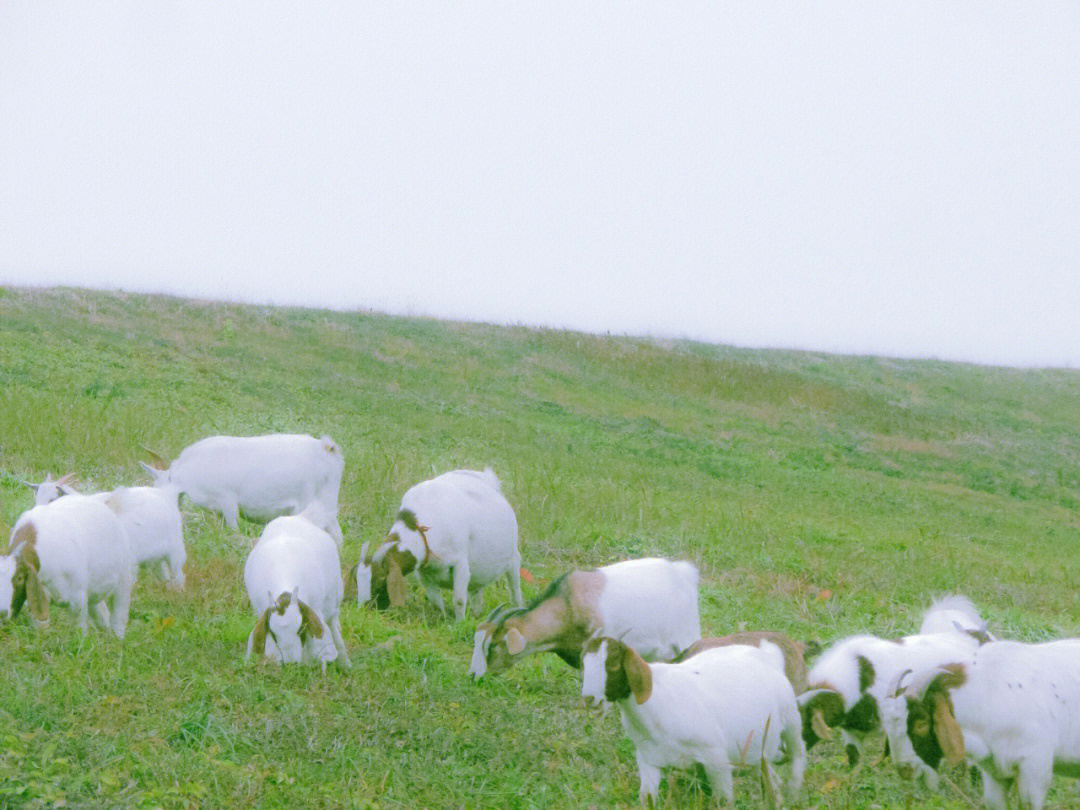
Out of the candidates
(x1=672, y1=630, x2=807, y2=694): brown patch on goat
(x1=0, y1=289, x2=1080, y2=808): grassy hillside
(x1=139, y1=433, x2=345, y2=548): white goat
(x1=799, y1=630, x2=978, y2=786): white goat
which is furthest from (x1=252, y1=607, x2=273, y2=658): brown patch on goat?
(x1=139, y1=433, x2=345, y2=548): white goat

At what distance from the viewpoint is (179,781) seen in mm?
5070

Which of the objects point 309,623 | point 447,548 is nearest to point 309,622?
point 309,623

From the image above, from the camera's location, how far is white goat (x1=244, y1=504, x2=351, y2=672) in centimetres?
661

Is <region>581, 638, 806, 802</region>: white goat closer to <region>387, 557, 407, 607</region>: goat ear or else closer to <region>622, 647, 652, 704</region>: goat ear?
<region>622, 647, 652, 704</region>: goat ear

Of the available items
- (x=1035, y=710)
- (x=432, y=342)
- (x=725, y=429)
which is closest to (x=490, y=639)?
(x=1035, y=710)

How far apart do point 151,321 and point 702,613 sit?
77.5 feet

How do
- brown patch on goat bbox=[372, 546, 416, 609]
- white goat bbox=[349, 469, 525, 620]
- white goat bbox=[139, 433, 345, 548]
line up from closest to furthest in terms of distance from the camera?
brown patch on goat bbox=[372, 546, 416, 609], white goat bbox=[349, 469, 525, 620], white goat bbox=[139, 433, 345, 548]

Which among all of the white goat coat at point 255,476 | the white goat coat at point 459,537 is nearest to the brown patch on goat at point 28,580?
the white goat coat at point 459,537

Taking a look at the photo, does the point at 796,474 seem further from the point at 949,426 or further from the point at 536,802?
the point at 536,802

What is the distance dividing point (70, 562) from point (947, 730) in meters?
4.96

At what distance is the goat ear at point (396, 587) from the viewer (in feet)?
26.0

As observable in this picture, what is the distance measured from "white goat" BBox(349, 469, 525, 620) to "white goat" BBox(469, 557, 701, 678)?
1.40 meters

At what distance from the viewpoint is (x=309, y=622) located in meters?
6.60

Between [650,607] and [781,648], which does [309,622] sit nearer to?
[650,607]
